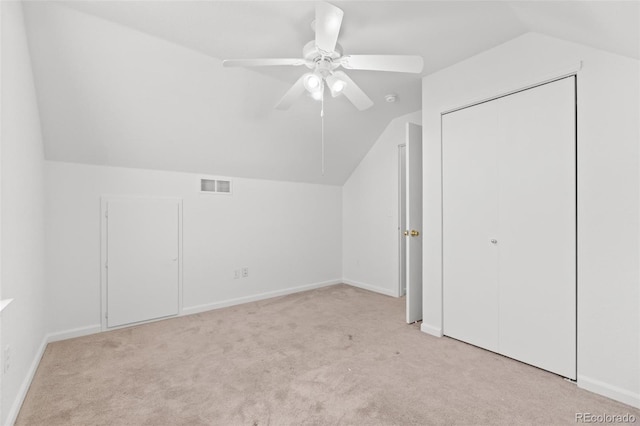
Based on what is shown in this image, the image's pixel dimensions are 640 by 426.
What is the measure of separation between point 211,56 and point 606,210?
10.4 feet

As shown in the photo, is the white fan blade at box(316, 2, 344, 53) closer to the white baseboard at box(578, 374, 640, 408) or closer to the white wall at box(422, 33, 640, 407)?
the white wall at box(422, 33, 640, 407)

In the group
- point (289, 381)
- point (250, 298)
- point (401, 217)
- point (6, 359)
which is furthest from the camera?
point (401, 217)

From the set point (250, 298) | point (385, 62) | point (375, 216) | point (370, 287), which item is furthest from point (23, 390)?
point (375, 216)

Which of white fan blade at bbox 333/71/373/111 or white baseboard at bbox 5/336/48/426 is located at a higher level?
white fan blade at bbox 333/71/373/111

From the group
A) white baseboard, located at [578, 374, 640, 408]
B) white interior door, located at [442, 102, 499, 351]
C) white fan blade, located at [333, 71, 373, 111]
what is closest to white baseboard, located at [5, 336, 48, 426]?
white fan blade, located at [333, 71, 373, 111]

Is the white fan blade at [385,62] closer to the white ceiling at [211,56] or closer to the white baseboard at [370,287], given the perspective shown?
the white ceiling at [211,56]

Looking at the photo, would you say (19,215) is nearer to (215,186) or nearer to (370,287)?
(215,186)

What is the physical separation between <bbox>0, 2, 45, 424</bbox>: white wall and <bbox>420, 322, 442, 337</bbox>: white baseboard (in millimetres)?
2988

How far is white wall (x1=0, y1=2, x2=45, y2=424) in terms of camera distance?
Result: 1.61 meters

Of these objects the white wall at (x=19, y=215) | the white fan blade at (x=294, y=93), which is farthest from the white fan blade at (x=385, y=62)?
the white wall at (x=19, y=215)

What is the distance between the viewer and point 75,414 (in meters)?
1.72

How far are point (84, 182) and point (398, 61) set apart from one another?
9.96 ft

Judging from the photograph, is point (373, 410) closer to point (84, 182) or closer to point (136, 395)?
point (136, 395)

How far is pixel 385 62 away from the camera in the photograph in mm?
1866
